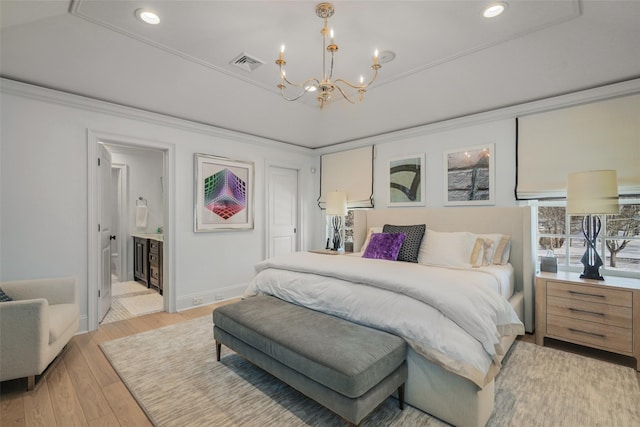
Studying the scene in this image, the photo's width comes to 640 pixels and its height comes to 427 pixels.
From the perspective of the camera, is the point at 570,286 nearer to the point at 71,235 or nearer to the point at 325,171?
the point at 325,171

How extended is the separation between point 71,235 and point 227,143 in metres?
2.17

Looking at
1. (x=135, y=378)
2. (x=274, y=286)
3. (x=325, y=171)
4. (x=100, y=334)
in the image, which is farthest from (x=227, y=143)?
(x=135, y=378)

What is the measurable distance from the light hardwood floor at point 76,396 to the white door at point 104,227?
712 mm

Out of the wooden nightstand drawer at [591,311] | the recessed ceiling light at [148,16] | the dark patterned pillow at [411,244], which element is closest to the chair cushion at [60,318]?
the recessed ceiling light at [148,16]

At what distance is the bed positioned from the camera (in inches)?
67.7

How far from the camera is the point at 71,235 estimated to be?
3109mm

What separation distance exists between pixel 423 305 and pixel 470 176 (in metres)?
2.42

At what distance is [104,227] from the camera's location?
3.55m

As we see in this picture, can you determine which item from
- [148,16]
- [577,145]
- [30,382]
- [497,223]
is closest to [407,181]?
[497,223]

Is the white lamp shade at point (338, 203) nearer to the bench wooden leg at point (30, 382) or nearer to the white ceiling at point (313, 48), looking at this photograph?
the white ceiling at point (313, 48)

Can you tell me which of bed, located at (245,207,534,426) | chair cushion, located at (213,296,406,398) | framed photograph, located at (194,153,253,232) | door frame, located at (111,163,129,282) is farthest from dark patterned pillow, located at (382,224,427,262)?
door frame, located at (111,163,129,282)

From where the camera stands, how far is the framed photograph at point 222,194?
4.06 metres

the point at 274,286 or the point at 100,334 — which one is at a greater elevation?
the point at 274,286

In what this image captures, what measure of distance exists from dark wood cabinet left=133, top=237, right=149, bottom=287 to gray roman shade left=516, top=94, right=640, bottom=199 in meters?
5.46
